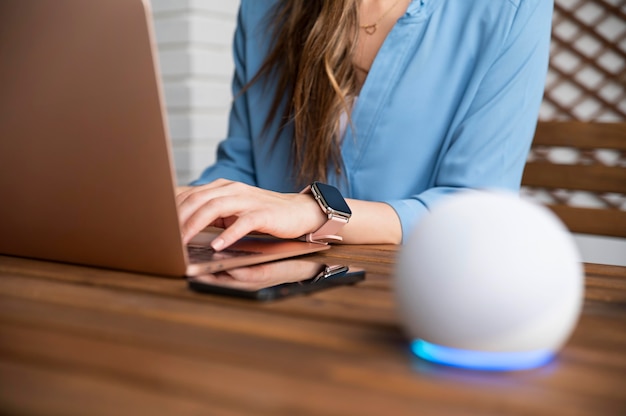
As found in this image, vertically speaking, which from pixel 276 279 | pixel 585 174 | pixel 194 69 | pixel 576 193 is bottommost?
pixel 576 193

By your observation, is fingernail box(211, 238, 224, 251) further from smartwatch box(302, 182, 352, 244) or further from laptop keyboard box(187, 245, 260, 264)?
smartwatch box(302, 182, 352, 244)

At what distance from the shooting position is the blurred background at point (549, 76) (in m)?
1.89

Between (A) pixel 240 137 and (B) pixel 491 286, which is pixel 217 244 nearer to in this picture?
(B) pixel 491 286

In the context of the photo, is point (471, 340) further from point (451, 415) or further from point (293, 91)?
point (293, 91)

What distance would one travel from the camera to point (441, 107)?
2.97 ft

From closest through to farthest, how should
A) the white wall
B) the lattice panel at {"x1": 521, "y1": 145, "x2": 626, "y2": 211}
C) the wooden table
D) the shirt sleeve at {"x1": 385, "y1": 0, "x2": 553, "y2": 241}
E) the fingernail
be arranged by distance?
1. the wooden table
2. the fingernail
3. the shirt sleeve at {"x1": 385, "y1": 0, "x2": 553, "y2": 241}
4. the white wall
5. the lattice panel at {"x1": 521, "y1": 145, "x2": 626, "y2": 211}

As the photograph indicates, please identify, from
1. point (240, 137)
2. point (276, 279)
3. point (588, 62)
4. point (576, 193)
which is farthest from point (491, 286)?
point (588, 62)

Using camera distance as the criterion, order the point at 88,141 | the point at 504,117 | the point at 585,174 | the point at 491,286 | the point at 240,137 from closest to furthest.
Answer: the point at 491,286
the point at 88,141
the point at 504,117
the point at 240,137
the point at 585,174

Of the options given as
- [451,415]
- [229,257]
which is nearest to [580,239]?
[229,257]

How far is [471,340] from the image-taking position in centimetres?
28

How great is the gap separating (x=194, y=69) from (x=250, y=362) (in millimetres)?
1677

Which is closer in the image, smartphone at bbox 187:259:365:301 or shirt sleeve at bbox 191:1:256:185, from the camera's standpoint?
smartphone at bbox 187:259:365:301

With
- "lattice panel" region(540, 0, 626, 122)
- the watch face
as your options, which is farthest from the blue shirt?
"lattice panel" region(540, 0, 626, 122)

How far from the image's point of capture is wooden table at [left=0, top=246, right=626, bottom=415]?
0.80 ft
